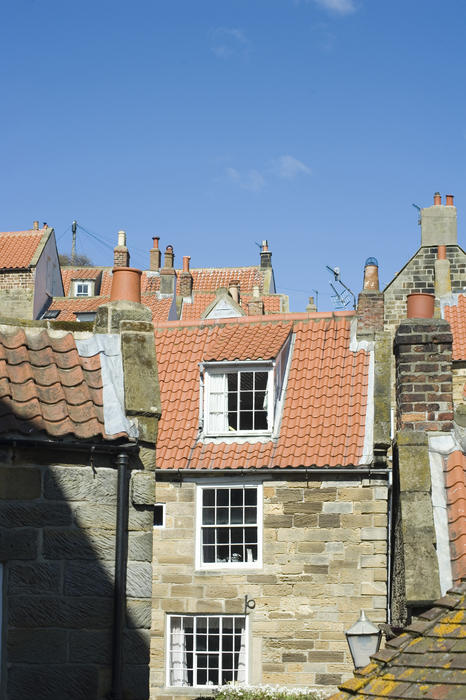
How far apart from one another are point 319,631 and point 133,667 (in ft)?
37.3

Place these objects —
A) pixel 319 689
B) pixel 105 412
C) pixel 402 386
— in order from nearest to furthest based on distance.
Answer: pixel 105 412 → pixel 402 386 → pixel 319 689

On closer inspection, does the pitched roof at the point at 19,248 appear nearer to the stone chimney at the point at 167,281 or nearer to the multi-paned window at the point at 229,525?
the stone chimney at the point at 167,281

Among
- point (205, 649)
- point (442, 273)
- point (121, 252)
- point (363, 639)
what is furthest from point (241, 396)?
point (121, 252)

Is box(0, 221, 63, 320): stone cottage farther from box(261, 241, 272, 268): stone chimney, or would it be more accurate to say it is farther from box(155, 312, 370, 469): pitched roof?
box(155, 312, 370, 469): pitched roof

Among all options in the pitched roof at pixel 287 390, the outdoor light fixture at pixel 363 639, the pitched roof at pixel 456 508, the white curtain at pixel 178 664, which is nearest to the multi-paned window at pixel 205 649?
the white curtain at pixel 178 664

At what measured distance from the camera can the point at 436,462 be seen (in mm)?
10164

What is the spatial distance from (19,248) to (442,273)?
21142 mm

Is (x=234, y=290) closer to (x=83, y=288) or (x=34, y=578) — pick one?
(x=83, y=288)

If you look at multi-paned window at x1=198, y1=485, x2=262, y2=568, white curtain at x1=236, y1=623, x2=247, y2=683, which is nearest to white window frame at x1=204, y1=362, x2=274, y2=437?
multi-paned window at x1=198, y1=485, x2=262, y2=568

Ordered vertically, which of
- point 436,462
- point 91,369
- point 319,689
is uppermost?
point 91,369

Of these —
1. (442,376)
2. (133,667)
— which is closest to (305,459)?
(442,376)

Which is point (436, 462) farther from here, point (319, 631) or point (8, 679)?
point (319, 631)

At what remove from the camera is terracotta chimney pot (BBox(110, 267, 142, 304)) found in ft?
31.4

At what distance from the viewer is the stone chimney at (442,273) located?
31.2 meters
